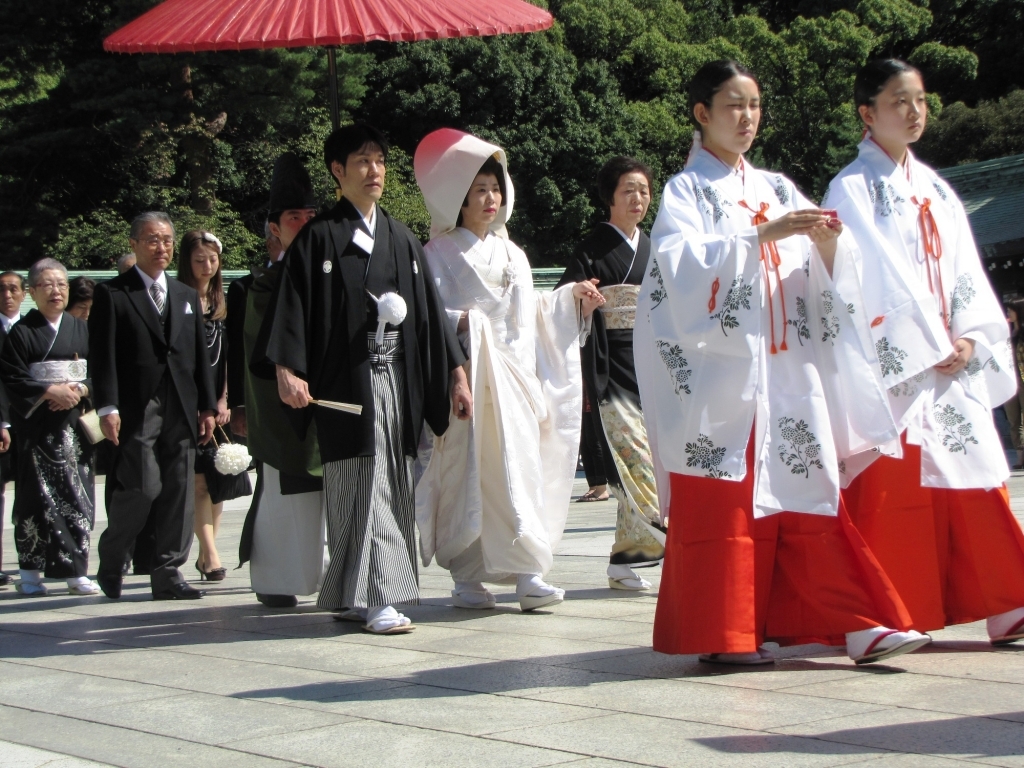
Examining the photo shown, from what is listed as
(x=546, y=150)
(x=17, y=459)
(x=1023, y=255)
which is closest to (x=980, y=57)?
(x=546, y=150)

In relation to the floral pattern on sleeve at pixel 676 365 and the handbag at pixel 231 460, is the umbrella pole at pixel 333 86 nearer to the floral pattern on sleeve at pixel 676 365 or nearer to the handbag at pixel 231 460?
the handbag at pixel 231 460

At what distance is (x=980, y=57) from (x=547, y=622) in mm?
38187

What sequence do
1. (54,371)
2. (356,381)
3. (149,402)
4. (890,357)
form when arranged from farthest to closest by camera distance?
(54,371), (149,402), (356,381), (890,357)

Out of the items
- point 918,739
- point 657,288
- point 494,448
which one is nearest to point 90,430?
point 494,448

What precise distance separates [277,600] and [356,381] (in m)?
1.36

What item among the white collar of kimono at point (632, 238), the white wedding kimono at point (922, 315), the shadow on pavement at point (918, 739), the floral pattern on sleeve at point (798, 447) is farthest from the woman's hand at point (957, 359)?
the white collar of kimono at point (632, 238)

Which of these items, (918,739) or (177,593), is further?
(177,593)

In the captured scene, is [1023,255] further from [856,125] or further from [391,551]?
[856,125]

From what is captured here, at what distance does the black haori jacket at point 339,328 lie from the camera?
5.04m

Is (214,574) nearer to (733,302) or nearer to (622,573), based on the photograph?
(622,573)

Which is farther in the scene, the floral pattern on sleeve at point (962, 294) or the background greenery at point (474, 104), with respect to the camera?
the background greenery at point (474, 104)

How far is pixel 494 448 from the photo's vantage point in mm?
5648

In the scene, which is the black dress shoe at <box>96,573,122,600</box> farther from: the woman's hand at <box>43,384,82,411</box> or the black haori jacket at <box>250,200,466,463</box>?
the black haori jacket at <box>250,200,466,463</box>

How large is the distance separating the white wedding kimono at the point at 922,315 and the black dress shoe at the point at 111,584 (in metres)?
3.68
